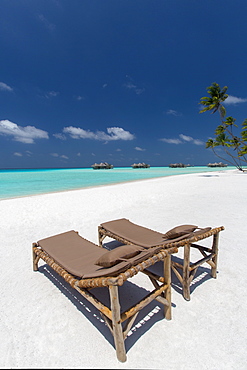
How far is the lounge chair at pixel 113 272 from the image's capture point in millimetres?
1350

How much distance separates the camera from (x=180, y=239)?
2.10 m

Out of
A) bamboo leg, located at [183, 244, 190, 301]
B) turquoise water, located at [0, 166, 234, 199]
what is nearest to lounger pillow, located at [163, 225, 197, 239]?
bamboo leg, located at [183, 244, 190, 301]

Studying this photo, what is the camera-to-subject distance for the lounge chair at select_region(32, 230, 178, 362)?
53.1 inches

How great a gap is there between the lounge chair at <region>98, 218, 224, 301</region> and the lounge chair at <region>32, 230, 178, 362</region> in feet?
1.00

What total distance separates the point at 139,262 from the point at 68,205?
5.23 m

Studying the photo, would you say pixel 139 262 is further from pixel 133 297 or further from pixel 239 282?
pixel 239 282

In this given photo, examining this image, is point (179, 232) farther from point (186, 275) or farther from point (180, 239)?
point (186, 275)

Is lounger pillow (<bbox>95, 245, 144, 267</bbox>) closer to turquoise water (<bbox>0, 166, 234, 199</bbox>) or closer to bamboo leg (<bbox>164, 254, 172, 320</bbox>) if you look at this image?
bamboo leg (<bbox>164, 254, 172, 320</bbox>)

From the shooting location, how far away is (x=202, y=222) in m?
4.52

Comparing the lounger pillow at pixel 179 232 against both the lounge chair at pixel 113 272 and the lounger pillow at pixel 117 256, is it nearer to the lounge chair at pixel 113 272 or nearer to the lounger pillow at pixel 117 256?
the lounge chair at pixel 113 272

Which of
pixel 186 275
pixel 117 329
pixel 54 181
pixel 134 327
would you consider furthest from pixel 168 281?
pixel 54 181

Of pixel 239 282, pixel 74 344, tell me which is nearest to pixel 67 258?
pixel 74 344

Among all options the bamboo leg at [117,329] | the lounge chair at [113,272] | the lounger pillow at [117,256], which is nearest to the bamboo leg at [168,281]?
the lounge chair at [113,272]

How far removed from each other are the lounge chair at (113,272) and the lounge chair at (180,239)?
1.00 ft
